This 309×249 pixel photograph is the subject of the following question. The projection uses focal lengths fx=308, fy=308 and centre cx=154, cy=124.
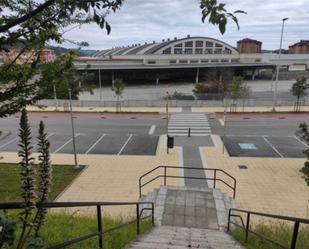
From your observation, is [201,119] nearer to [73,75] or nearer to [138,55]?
[73,75]

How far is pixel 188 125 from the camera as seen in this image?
2864cm

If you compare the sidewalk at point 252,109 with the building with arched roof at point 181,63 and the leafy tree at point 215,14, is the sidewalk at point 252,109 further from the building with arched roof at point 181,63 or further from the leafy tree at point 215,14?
the leafy tree at point 215,14

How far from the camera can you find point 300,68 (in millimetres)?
102812

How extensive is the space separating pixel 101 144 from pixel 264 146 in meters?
11.7

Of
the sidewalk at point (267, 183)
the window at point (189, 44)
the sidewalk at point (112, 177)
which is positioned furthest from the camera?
the window at point (189, 44)

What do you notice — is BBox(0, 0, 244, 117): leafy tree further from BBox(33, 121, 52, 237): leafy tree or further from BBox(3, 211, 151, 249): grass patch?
BBox(3, 211, 151, 249): grass patch

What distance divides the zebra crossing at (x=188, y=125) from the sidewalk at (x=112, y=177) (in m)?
4.59

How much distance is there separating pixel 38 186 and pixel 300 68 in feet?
373

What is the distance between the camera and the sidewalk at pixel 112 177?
1365 cm

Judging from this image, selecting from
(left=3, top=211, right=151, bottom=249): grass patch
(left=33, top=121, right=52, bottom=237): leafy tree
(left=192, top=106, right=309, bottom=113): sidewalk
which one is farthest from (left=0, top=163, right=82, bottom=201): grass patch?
(left=192, top=106, right=309, bottom=113): sidewalk

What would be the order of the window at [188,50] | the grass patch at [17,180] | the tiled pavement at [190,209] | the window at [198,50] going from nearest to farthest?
the tiled pavement at [190,209] → the grass patch at [17,180] → the window at [188,50] → the window at [198,50]

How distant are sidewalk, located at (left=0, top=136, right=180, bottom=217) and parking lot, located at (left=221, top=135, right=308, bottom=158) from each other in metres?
4.21

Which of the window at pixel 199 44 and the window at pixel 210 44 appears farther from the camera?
the window at pixel 210 44

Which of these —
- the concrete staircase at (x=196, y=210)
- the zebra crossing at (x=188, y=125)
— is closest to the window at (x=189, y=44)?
the zebra crossing at (x=188, y=125)
